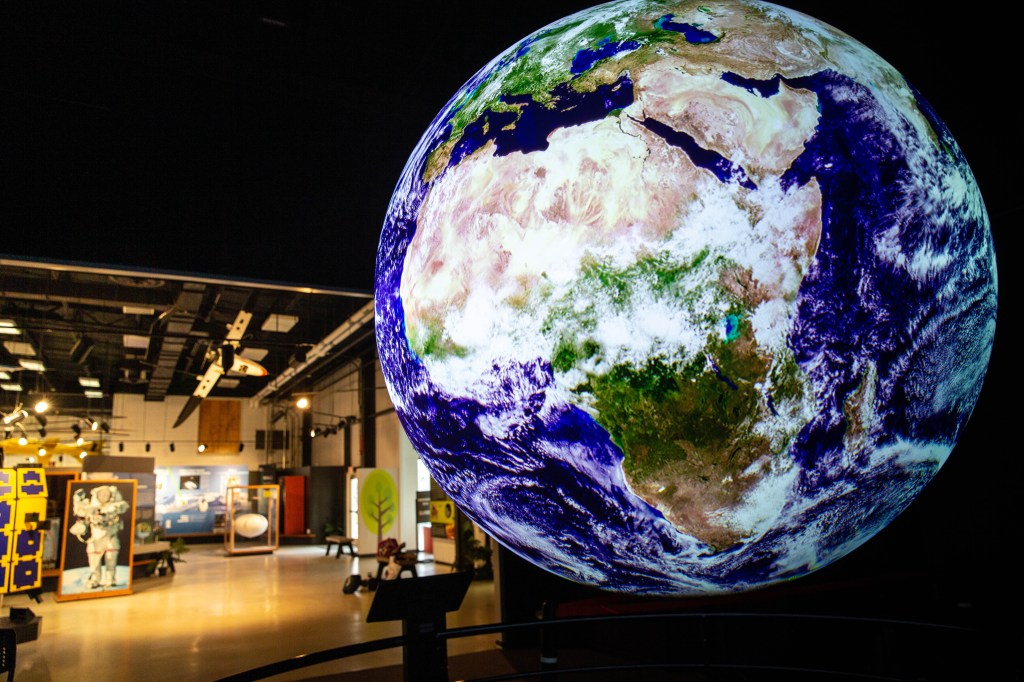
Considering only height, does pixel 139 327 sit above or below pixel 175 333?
above

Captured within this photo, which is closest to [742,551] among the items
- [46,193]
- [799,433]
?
[799,433]

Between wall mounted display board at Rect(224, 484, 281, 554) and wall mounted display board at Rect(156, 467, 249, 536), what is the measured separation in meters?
4.11

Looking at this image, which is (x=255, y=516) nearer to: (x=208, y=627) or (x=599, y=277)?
(x=208, y=627)

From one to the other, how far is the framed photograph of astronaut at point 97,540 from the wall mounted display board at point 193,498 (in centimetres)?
1109

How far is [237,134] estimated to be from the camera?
13.7 ft

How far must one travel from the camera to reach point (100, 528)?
36.9 ft

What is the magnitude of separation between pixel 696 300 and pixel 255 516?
18.8 m

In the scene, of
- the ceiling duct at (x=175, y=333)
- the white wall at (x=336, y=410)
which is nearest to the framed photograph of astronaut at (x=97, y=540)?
the ceiling duct at (x=175, y=333)

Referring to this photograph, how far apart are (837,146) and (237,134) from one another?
3.88 meters

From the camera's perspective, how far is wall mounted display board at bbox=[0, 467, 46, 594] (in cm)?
948

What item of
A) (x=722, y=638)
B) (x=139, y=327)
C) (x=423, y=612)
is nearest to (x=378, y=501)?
(x=139, y=327)

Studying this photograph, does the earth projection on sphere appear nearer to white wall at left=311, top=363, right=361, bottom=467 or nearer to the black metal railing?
the black metal railing

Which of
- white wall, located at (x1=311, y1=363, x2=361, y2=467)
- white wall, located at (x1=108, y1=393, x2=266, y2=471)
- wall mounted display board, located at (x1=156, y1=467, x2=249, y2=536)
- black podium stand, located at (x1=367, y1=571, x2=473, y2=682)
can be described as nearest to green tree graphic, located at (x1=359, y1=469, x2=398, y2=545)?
white wall, located at (x1=311, y1=363, x2=361, y2=467)

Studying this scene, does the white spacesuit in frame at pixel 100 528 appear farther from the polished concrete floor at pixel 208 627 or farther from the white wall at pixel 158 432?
the white wall at pixel 158 432
